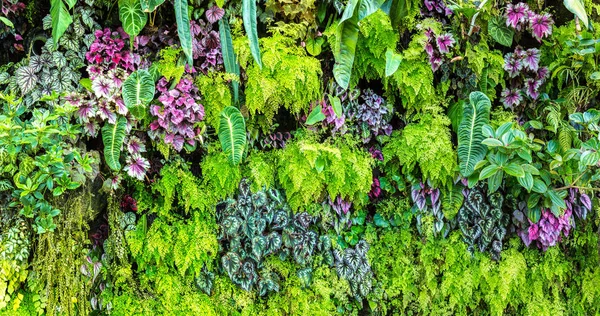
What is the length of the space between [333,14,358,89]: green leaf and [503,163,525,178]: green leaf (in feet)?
3.57

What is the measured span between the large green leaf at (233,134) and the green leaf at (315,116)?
1.41 feet

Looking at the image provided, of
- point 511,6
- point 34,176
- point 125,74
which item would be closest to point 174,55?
point 125,74

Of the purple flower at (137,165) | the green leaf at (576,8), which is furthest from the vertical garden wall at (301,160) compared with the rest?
the green leaf at (576,8)

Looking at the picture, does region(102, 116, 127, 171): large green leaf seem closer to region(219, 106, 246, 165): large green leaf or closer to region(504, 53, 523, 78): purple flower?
region(219, 106, 246, 165): large green leaf

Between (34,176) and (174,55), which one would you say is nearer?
(34,176)

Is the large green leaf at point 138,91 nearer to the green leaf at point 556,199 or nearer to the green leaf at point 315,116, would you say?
the green leaf at point 315,116

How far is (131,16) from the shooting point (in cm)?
278

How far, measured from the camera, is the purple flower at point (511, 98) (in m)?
3.34

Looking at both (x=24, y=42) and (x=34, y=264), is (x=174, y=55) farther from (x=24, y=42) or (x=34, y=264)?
(x=34, y=264)

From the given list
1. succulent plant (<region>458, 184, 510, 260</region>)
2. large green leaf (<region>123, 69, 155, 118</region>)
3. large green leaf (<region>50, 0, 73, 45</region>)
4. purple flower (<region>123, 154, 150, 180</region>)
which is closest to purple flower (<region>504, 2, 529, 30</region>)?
succulent plant (<region>458, 184, 510, 260</region>)

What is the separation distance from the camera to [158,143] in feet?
9.61

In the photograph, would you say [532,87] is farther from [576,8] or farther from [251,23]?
[251,23]

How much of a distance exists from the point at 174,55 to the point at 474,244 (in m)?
2.28

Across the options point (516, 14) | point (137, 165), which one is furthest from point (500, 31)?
point (137, 165)
